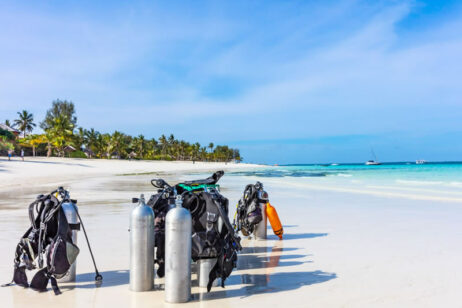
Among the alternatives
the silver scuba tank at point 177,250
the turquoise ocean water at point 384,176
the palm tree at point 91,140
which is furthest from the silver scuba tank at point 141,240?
the palm tree at point 91,140

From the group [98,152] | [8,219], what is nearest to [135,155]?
[98,152]

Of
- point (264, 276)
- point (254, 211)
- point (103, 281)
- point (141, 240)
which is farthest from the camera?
point (254, 211)

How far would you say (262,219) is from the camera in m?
7.14

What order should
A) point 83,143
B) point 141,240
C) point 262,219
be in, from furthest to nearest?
point 83,143, point 262,219, point 141,240

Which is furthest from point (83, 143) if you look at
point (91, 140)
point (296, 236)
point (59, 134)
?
point (296, 236)

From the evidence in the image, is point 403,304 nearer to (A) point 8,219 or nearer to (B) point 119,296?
(B) point 119,296

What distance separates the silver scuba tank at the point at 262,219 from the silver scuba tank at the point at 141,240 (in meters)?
3.12

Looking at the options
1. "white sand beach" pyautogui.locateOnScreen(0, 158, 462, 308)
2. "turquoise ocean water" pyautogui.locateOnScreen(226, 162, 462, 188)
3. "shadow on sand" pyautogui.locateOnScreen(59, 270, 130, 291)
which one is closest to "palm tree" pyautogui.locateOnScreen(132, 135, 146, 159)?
"turquoise ocean water" pyautogui.locateOnScreen(226, 162, 462, 188)

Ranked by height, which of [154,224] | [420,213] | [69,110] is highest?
[69,110]

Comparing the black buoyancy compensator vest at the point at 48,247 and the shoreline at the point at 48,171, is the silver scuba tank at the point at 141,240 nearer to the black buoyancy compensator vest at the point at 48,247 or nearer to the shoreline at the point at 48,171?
the black buoyancy compensator vest at the point at 48,247

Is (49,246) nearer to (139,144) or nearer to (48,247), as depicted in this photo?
(48,247)

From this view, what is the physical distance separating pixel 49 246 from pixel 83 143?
105 m

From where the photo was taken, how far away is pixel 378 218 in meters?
10.4

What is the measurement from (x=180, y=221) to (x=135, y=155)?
405 feet
